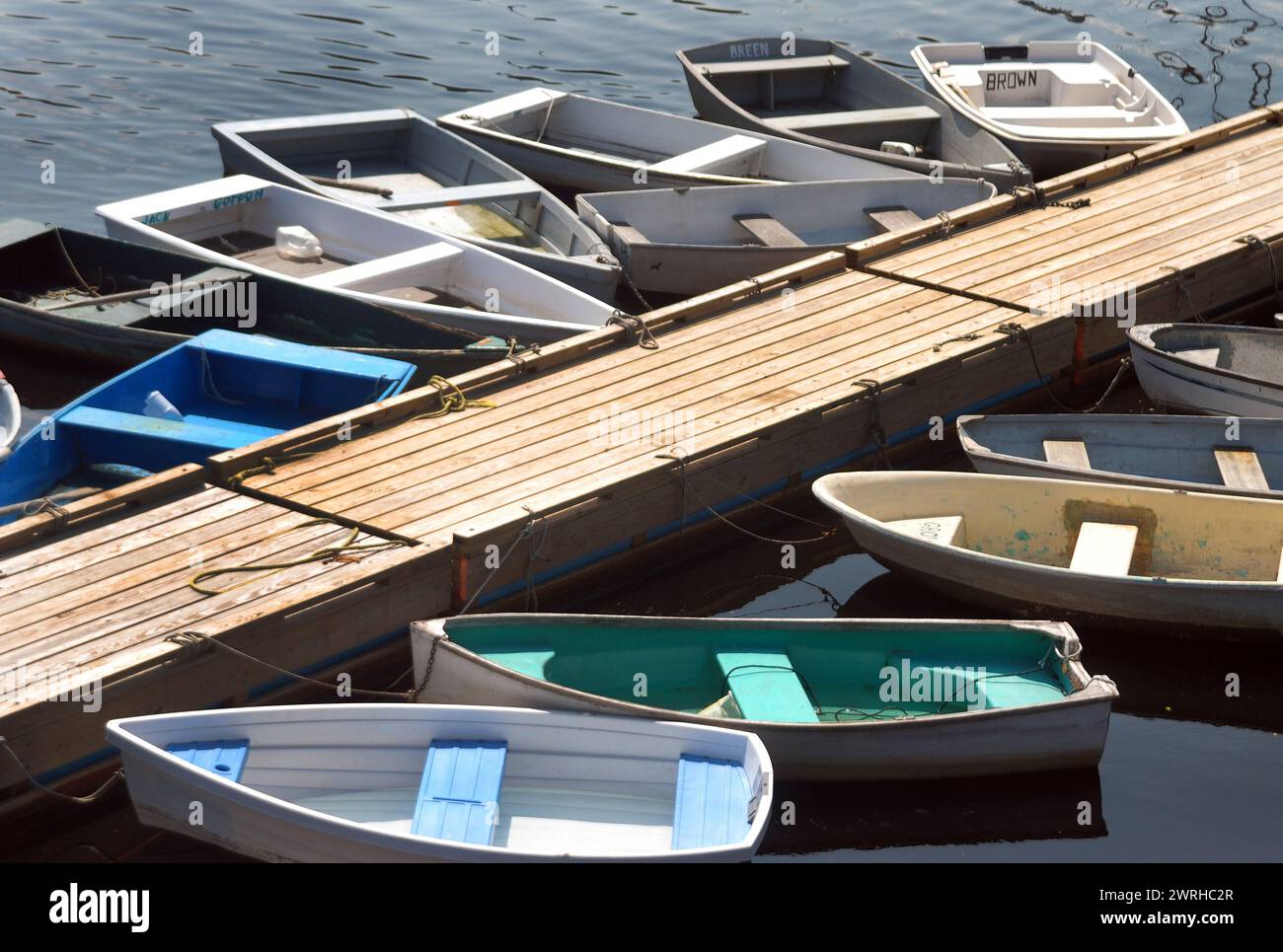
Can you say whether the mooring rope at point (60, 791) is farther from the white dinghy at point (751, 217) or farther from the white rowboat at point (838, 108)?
the white rowboat at point (838, 108)

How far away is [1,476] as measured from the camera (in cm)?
1105

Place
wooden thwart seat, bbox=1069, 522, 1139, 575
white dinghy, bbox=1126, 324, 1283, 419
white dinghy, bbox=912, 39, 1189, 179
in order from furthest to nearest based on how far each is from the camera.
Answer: white dinghy, bbox=912, 39, 1189, 179, white dinghy, bbox=1126, 324, 1283, 419, wooden thwart seat, bbox=1069, 522, 1139, 575

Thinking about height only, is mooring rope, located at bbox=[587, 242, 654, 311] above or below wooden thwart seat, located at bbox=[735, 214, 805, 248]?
below

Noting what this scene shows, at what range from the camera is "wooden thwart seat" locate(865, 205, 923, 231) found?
50.8 ft

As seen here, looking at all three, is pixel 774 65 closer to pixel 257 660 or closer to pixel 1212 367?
pixel 1212 367

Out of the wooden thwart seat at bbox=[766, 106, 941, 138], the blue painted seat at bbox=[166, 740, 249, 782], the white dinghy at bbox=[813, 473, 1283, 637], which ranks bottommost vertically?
the blue painted seat at bbox=[166, 740, 249, 782]

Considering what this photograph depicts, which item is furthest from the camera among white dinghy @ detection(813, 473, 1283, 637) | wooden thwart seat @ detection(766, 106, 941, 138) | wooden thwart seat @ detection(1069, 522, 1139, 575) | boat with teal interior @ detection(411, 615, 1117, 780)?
wooden thwart seat @ detection(766, 106, 941, 138)

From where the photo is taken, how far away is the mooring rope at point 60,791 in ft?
26.4

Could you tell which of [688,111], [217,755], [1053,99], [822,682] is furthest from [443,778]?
[688,111]

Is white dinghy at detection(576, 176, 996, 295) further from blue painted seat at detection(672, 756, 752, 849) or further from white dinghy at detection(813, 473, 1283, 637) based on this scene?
blue painted seat at detection(672, 756, 752, 849)

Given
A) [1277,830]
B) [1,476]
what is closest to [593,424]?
[1,476]

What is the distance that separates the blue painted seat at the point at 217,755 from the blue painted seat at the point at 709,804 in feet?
7.20

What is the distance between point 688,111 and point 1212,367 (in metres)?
11.7

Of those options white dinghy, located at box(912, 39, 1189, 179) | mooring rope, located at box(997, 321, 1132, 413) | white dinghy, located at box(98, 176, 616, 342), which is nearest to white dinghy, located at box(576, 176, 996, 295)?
white dinghy, located at box(98, 176, 616, 342)
